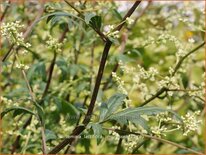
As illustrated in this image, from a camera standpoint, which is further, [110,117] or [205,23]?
[205,23]

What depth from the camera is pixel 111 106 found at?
1530mm

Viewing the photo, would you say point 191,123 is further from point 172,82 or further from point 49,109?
point 49,109

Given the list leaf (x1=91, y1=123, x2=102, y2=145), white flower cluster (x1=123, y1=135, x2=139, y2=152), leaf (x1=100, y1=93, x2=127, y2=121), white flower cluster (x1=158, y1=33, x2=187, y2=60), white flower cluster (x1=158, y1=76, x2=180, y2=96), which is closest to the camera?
leaf (x1=91, y1=123, x2=102, y2=145)

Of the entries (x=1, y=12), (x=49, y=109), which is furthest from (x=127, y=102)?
(x=1, y=12)

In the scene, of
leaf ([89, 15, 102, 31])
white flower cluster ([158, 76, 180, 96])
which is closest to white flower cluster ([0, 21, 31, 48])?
leaf ([89, 15, 102, 31])

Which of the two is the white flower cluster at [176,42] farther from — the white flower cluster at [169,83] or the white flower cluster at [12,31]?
the white flower cluster at [12,31]

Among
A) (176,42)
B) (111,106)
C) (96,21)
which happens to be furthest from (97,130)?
(176,42)

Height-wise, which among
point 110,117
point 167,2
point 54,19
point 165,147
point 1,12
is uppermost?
point 167,2

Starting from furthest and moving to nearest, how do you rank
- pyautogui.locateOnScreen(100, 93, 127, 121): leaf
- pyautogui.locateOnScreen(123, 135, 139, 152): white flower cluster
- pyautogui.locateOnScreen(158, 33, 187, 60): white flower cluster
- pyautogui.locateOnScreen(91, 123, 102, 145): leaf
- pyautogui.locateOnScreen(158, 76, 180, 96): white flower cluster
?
pyautogui.locateOnScreen(158, 33, 187, 60): white flower cluster, pyautogui.locateOnScreen(158, 76, 180, 96): white flower cluster, pyautogui.locateOnScreen(123, 135, 139, 152): white flower cluster, pyautogui.locateOnScreen(100, 93, 127, 121): leaf, pyautogui.locateOnScreen(91, 123, 102, 145): leaf

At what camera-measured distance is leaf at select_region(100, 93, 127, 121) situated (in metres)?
1.50

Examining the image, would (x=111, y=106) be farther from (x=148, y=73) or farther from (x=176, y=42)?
(x=176, y=42)

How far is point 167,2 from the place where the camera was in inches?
137

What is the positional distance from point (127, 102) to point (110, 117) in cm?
35

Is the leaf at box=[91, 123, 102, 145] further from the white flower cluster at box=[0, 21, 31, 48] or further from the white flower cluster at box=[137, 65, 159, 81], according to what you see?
the white flower cluster at box=[137, 65, 159, 81]
